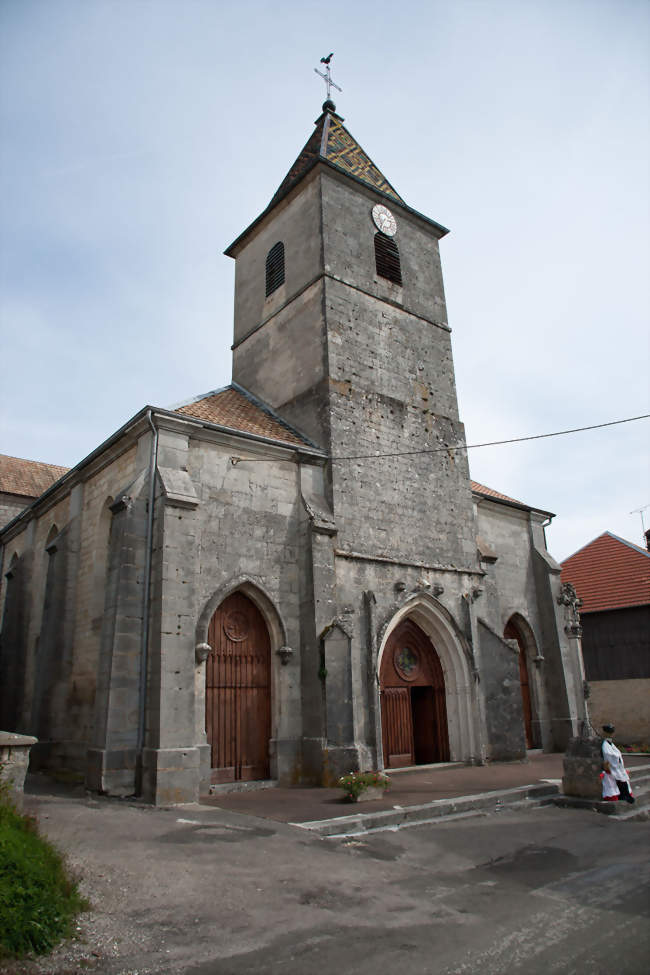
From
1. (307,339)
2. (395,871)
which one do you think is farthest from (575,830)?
(307,339)

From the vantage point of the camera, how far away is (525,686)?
18.6 metres

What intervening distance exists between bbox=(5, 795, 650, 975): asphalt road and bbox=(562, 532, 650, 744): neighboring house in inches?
586

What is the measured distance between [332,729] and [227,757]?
2.01 m

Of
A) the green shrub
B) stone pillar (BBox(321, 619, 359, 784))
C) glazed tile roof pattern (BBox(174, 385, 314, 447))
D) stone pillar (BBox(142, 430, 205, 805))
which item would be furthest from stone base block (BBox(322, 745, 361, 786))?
the green shrub

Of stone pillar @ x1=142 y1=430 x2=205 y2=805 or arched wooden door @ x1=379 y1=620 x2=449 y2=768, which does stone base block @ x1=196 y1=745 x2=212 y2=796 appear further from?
arched wooden door @ x1=379 y1=620 x2=449 y2=768

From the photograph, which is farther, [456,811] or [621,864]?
[456,811]

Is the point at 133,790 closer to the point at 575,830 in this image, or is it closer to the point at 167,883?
the point at 167,883

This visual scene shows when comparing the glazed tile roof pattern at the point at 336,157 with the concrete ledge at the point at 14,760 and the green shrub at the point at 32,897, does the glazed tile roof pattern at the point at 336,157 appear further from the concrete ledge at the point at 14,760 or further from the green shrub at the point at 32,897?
the green shrub at the point at 32,897

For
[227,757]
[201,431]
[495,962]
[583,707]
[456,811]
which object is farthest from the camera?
[583,707]

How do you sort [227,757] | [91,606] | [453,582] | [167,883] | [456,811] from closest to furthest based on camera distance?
[167,883] < [456,811] < [227,757] < [91,606] < [453,582]

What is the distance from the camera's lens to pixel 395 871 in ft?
21.5

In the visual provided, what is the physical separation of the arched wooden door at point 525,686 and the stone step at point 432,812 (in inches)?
290

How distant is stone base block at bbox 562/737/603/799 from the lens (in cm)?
1006

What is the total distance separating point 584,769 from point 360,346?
1073cm
